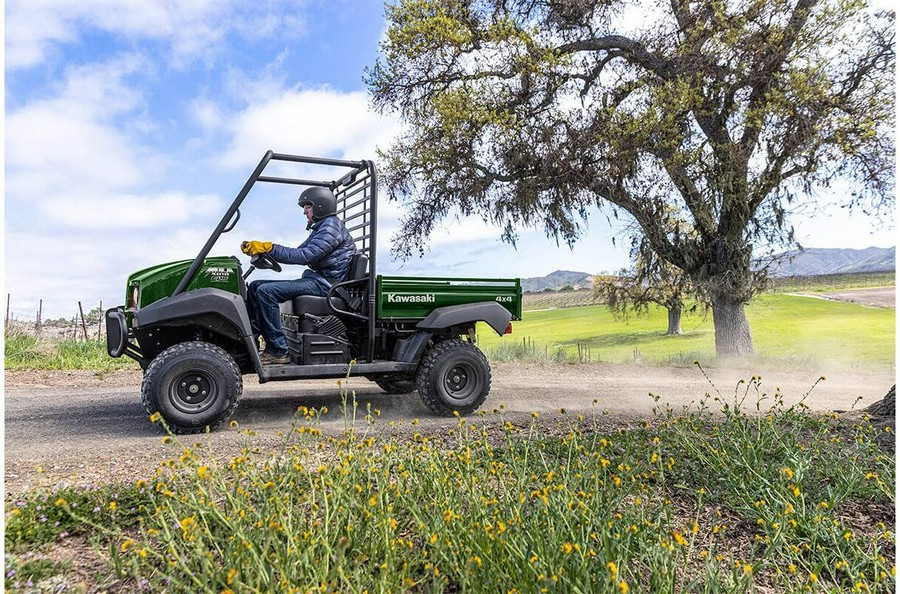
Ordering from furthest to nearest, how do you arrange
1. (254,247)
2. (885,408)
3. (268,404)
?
(268,404) < (254,247) < (885,408)

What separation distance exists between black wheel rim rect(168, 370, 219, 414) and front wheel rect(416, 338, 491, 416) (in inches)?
76.2

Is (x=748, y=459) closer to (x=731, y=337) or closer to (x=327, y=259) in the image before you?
(x=327, y=259)

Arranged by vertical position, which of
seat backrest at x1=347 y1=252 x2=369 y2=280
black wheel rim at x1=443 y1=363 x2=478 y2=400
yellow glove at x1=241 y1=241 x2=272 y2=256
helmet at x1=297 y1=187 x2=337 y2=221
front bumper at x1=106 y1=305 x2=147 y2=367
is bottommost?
black wheel rim at x1=443 y1=363 x2=478 y2=400

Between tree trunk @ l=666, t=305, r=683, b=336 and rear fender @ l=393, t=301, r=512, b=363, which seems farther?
tree trunk @ l=666, t=305, r=683, b=336

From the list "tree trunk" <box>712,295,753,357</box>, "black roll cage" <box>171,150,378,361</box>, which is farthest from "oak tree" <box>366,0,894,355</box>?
"black roll cage" <box>171,150,378,361</box>

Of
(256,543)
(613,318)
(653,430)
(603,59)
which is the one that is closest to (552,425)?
(653,430)

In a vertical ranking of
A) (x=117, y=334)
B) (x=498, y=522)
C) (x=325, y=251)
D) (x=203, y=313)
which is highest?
(x=325, y=251)

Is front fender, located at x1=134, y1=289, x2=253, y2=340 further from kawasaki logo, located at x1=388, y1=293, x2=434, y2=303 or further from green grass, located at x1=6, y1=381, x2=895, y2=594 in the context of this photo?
green grass, located at x1=6, y1=381, x2=895, y2=594

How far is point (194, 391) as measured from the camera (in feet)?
19.0

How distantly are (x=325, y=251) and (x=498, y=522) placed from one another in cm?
425

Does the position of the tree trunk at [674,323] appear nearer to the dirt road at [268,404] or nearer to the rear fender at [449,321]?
the dirt road at [268,404]

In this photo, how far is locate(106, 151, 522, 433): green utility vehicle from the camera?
5816mm

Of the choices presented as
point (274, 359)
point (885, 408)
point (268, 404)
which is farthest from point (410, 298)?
point (885, 408)

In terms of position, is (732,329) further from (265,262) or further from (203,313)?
(203,313)
